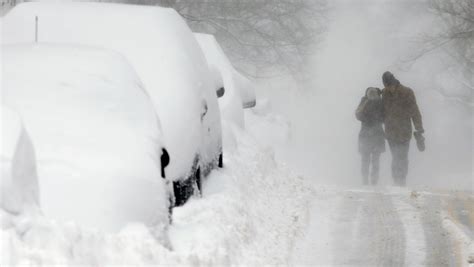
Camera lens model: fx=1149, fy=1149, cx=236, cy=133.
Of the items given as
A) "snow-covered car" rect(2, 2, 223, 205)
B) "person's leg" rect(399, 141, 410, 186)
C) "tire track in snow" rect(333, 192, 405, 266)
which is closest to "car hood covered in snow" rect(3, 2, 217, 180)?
"snow-covered car" rect(2, 2, 223, 205)

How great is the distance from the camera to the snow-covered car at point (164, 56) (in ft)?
27.7

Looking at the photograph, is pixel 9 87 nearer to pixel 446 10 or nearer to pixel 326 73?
pixel 446 10

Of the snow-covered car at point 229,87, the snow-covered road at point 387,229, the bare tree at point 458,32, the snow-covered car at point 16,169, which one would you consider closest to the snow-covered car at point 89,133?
the snow-covered car at point 16,169

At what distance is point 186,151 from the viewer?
8445 millimetres

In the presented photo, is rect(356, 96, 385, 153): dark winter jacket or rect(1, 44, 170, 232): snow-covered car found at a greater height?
rect(1, 44, 170, 232): snow-covered car

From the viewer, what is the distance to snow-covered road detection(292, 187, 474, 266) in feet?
29.9

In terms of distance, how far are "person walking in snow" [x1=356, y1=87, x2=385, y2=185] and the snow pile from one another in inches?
144

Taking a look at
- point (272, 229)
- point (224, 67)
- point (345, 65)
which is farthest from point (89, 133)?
point (345, 65)

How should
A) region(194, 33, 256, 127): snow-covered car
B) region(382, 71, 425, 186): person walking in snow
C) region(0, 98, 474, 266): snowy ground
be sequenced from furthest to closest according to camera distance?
region(382, 71, 425, 186): person walking in snow < region(194, 33, 256, 127): snow-covered car < region(0, 98, 474, 266): snowy ground

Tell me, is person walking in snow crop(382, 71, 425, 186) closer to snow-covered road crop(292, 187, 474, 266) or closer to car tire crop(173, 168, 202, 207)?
snow-covered road crop(292, 187, 474, 266)

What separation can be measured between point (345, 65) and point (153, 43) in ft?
158

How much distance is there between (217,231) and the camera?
302 inches

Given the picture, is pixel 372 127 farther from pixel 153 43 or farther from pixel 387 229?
pixel 153 43

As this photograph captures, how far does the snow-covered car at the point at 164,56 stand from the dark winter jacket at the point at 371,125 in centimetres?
679
